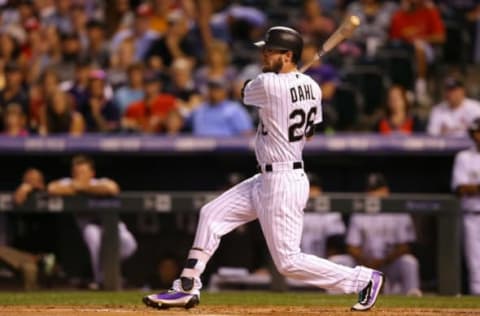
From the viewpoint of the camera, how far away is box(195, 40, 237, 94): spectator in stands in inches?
512

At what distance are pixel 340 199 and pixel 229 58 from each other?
10.3ft

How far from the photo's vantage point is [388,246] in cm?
1095

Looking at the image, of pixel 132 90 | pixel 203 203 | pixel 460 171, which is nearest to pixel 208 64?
pixel 132 90

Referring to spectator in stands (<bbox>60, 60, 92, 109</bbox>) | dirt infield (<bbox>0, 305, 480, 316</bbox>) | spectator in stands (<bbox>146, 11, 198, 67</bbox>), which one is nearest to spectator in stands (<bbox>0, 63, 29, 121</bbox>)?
spectator in stands (<bbox>60, 60, 92, 109</bbox>)

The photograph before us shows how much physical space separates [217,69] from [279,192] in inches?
214

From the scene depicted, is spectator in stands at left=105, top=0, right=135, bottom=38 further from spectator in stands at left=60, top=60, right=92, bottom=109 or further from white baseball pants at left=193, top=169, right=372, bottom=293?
white baseball pants at left=193, top=169, right=372, bottom=293

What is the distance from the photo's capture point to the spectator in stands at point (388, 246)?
1093 centimetres

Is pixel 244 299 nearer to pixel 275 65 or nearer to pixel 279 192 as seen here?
pixel 279 192

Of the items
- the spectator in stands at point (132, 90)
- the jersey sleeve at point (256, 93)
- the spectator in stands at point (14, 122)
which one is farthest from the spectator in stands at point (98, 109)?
the jersey sleeve at point (256, 93)

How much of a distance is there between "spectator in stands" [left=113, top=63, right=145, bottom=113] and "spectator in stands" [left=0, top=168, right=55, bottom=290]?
1.85 m

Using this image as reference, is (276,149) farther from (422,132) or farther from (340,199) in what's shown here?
(422,132)

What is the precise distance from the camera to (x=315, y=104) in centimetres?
785

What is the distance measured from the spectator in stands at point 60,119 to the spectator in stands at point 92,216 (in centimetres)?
86

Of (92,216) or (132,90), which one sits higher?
(132,90)
